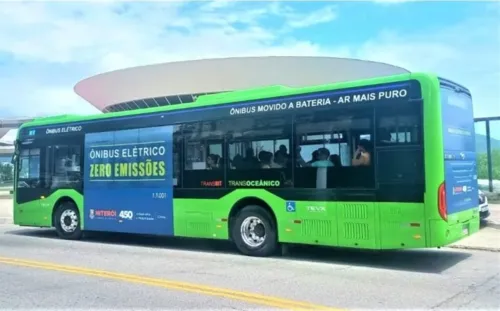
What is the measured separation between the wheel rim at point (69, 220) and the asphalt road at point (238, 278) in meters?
1.59

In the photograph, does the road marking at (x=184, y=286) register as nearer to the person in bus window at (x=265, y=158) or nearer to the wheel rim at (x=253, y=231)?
the wheel rim at (x=253, y=231)

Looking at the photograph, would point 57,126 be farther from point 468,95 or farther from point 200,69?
point 200,69

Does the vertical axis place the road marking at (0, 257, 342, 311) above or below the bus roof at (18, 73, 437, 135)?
below

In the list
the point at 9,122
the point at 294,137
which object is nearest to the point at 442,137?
the point at 294,137

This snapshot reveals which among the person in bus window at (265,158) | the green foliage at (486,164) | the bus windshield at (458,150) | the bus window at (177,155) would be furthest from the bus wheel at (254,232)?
the green foliage at (486,164)

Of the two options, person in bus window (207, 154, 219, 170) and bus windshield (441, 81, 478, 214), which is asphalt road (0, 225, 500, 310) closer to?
bus windshield (441, 81, 478, 214)

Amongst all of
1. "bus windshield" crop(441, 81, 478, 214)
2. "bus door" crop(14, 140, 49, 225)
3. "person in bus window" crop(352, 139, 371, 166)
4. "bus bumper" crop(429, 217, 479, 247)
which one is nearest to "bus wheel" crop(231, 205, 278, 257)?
"person in bus window" crop(352, 139, 371, 166)

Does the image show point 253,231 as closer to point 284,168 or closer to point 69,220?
point 284,168

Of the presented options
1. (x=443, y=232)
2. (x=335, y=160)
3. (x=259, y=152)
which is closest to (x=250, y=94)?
(x=259, y=152)

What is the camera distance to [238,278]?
24.8 feet

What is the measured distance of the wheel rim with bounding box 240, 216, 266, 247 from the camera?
9.81 m

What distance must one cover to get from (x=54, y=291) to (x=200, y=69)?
41.4 m

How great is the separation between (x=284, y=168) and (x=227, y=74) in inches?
1537

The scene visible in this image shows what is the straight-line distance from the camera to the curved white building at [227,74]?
Result: 4688cm
